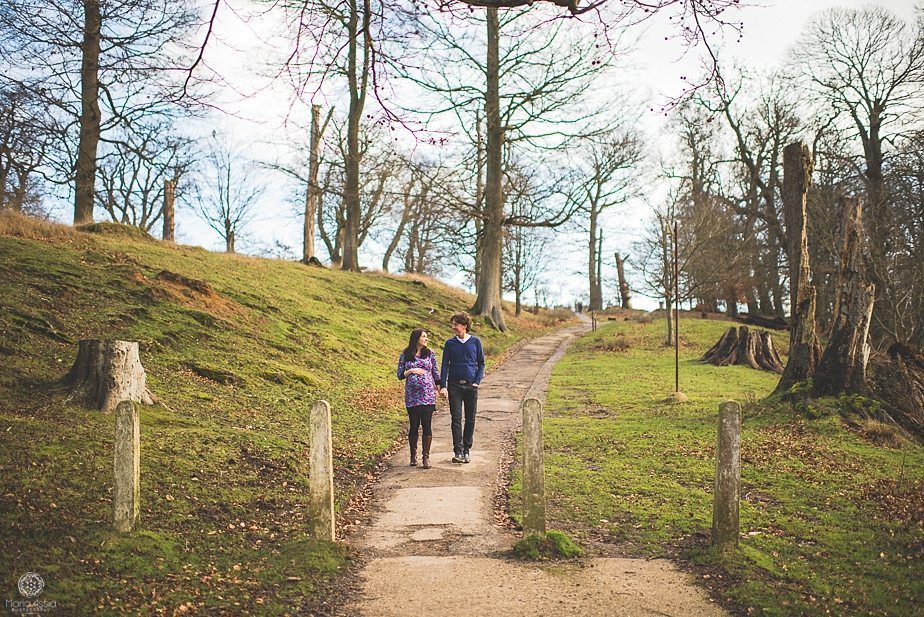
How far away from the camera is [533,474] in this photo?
6531 millimetres

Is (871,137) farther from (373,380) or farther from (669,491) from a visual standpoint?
(669,491)

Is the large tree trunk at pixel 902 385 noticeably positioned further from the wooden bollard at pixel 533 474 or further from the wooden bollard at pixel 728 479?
the wooden bollard at pixel 533 474

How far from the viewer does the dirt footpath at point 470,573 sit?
5176 mm

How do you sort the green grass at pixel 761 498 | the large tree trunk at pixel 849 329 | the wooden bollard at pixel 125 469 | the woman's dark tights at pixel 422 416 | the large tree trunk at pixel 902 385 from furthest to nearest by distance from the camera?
the large tree trunk at pixel 849 329, the large tree trunk at pixel 902 385, the woman's dark tights at pixel 422 416, the wooden bollard at pixel 125 469, the green grass at pixel 761 498

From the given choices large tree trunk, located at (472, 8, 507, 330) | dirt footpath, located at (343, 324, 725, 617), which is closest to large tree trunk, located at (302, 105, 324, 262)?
large tree trunk, located at (472, 8, 507, 330)

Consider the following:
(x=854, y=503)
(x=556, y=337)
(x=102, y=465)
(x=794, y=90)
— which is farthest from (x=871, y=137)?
(x=102, y=465)

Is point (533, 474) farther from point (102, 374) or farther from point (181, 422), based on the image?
point (102, 374)

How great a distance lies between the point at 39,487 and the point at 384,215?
41.6 m

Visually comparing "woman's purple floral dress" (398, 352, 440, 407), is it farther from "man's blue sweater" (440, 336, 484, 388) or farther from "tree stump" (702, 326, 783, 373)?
"tree stump" (702, 326, 783, 373)

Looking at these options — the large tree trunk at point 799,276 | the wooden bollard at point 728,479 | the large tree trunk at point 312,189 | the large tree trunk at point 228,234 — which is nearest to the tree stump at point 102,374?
the wooden bollard at point 728,479

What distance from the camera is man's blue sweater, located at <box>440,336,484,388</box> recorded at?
9.89m

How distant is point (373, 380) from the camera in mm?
16672

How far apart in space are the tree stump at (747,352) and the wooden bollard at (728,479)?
19.3 m

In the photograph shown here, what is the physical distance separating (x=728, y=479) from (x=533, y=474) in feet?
5.70
